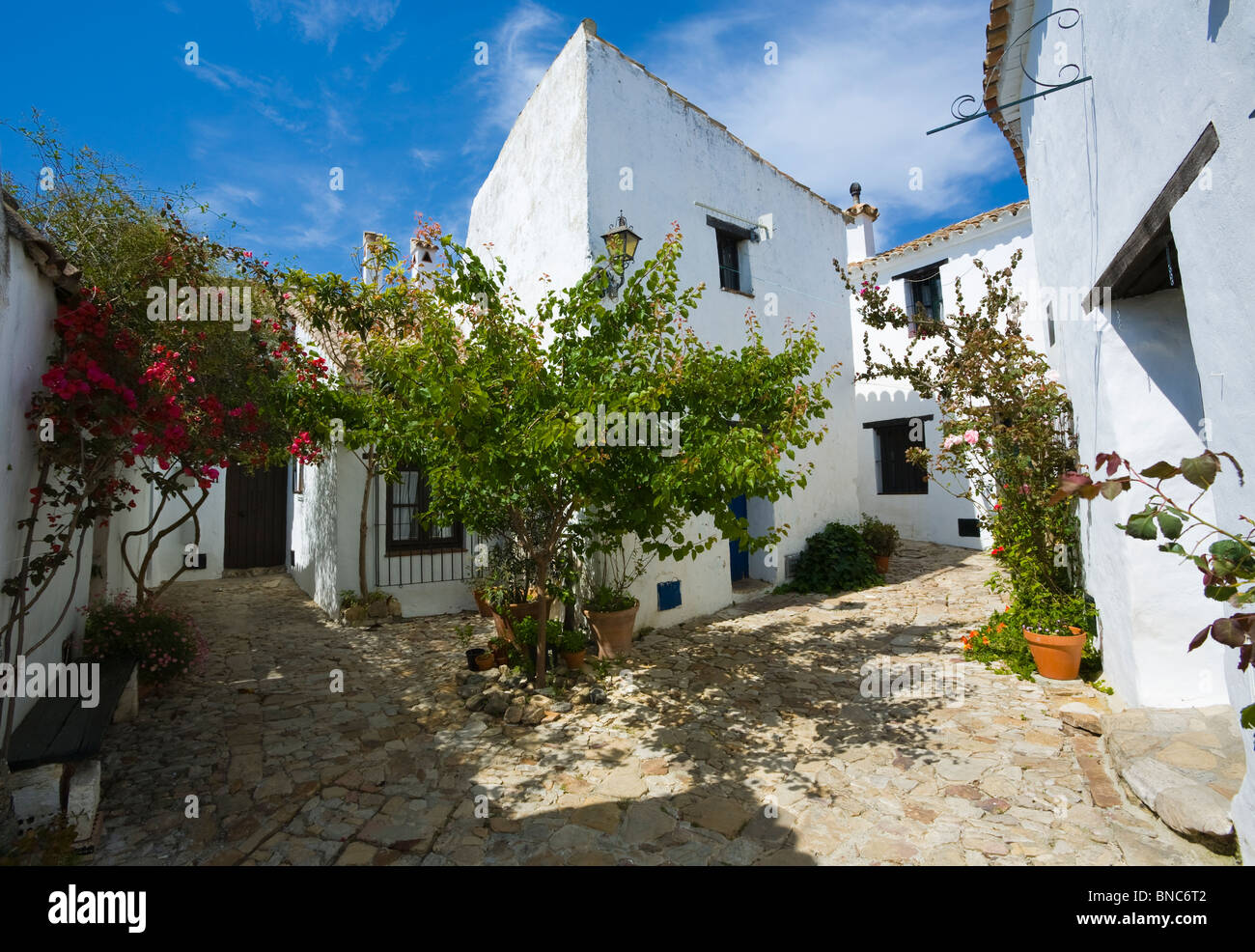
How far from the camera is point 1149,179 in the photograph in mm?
3021

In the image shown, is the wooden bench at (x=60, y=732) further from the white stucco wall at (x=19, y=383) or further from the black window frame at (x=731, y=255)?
the black window frame at (x=731, y=255)

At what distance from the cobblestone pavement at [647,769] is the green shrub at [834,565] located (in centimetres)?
250

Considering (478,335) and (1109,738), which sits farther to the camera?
(478,335)

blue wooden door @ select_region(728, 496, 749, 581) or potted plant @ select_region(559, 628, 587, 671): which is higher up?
blue wooden door @ select_region(728, 496, 749, 581)

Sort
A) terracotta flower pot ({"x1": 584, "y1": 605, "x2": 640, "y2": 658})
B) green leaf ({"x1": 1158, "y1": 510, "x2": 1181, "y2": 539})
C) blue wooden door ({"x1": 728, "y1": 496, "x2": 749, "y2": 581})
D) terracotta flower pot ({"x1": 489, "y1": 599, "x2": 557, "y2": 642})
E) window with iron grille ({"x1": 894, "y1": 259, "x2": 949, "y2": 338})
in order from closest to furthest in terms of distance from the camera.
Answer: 1. green leaf ({"x1": 1158, "y1": 510, "x2": 1181, "y2": 539})
2. terracotta flower pot ({"x1": 489, "y1": 599, "x2": 557, "y2": 642})
3. terracotta flower pot ({"x1": 584, "y1": 605, "x2": 640, "y2": 658})
4. blue wooden door ({"x1": 728, "y1": 496, "x2": 749, "y2": 581})
5. window with iron grille ({"x1": 894, "y1": 259, "x2": 949, "y2": 338})

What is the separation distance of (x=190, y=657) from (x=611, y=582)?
4.17 metres

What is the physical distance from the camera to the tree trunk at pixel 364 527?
8.08 meters

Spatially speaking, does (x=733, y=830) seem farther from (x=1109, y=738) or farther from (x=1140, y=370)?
(x=1140, y=370)

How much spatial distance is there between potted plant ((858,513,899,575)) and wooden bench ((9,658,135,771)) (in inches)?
383

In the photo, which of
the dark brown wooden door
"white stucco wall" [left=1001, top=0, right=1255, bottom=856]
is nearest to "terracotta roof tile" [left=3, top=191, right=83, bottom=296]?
"white stucco wall" [left=1001, top=0, right=1255, bottom=856]

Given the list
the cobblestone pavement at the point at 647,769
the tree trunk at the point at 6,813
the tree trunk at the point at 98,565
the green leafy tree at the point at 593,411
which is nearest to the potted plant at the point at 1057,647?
the cobblestone pavement at the point at 647,769

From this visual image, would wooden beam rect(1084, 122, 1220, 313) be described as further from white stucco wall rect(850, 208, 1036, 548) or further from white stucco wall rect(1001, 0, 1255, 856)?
white stucco wall rect(850, 208, 1036, 548)

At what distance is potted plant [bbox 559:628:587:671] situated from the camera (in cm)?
613
